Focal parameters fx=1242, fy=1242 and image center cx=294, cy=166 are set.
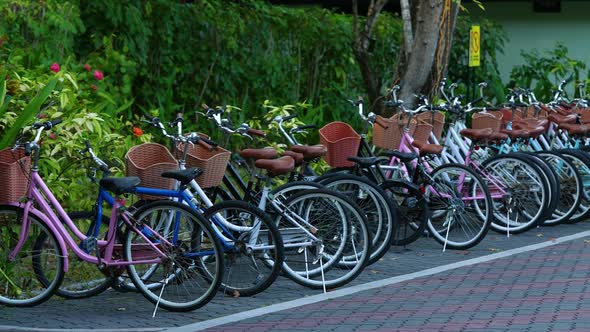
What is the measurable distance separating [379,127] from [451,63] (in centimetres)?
887

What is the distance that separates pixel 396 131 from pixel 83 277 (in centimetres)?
337

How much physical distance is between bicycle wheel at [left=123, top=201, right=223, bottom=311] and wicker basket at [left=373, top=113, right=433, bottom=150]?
3358 mm

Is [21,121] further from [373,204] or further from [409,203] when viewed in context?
[409,203]

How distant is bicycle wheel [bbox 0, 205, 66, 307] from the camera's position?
8016mm

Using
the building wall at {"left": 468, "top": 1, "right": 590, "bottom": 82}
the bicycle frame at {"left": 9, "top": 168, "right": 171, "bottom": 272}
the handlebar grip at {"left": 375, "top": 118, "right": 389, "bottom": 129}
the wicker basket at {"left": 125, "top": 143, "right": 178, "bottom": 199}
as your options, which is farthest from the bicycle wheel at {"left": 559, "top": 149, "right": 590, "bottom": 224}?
the building wall at {"left": 468, "top": 1, "right": 590, "bottom": 82}

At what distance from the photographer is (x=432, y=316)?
7.76 metres

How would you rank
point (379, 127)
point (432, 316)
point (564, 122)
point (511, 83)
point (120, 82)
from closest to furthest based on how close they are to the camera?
point (432, 316) < point (379, 127) < point (564, 122) < point (120, 82) < point (511, 83)

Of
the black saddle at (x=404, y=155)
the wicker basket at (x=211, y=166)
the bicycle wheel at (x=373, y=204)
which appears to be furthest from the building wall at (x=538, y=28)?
the wicker basket at (x=211, y=166)

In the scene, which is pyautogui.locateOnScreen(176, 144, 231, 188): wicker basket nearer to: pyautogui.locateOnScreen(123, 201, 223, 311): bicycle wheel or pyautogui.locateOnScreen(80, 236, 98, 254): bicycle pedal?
pyautogui.locateOnScreen(123, 201, 223, 311): bicycle wheel

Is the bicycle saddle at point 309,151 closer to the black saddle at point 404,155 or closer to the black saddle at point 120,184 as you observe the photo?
the black saddle at point 404,155

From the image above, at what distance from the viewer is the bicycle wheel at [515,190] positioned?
11.2m

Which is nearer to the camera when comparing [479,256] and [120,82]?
[479,256]

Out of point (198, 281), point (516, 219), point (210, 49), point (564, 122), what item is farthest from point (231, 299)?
point (210, 49)

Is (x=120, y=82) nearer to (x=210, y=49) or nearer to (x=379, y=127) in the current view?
(x=210, y=49)
